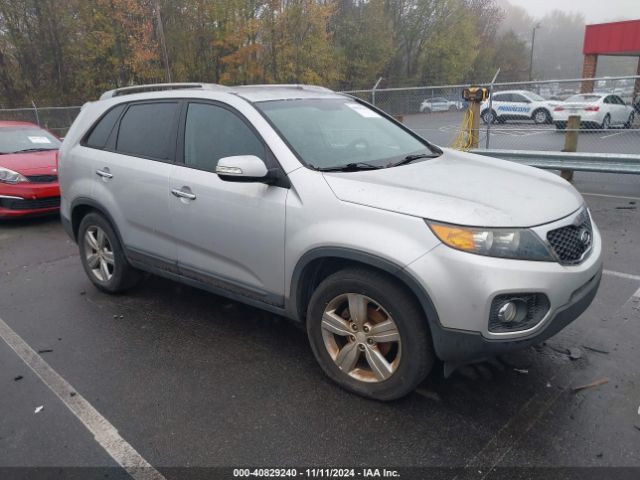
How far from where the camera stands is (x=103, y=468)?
246cm

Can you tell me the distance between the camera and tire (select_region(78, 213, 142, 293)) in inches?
173

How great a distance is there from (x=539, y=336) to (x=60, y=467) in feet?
7.99

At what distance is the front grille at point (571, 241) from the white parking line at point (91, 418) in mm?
2245

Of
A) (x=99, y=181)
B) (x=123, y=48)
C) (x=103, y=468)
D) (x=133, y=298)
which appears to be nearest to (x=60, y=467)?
(x=103, y=468)

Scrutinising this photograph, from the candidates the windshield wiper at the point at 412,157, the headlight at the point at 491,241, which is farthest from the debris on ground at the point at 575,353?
the windshield wiper at the point at 412,157

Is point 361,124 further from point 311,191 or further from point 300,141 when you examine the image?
point 311,191

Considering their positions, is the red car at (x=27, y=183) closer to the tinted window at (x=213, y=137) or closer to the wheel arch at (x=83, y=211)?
the wheel arch at (x=83, y=211)

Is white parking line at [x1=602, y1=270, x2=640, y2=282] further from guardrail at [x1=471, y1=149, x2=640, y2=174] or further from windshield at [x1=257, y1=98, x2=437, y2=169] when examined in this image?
guardrail at [x1=471, y1=149, x2=640, y2=174]

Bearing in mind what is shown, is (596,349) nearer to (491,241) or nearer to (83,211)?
(491,241)

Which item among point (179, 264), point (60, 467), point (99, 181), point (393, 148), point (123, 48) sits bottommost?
point (60, 467)

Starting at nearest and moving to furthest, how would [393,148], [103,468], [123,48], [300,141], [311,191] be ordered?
[103,468] < [311,191] < [300,141] < [393,148] < [123,48]

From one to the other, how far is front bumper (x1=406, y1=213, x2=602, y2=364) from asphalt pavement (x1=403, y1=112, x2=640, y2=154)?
7804mm

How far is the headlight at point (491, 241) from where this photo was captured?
8.07 ft

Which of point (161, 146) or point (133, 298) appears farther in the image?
point (133, 298)
